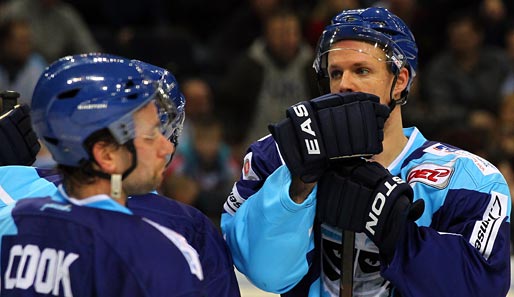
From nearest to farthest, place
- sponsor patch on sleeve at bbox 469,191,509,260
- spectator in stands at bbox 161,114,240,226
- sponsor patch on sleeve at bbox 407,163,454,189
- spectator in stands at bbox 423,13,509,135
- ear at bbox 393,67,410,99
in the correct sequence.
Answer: sponsor patch on sleeve at bbox 469,191,509,260, sponsor patch on sleeve at bbox 407,163,454,189, ear at bbox 393,67,410,99, spectator in stands at bbox 161,114,240,226, spectator in stands at bbox 423,13,509,135

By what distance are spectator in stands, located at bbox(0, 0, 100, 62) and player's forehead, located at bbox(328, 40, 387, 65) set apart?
4217 millimetres

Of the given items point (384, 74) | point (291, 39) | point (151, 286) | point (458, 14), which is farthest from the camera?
point (458, 14)

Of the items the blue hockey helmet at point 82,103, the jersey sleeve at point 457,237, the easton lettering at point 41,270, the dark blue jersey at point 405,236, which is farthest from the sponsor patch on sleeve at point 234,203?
the easton lettering at point 41,270

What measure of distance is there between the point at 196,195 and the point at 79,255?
131 inches

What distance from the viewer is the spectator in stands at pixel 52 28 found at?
654 cm

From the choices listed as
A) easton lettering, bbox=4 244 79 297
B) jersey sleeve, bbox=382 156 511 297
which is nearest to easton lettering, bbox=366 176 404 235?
Result: jersey sleeve, bbox=382 156 511 297

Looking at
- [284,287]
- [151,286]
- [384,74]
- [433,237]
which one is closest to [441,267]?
[433,237]

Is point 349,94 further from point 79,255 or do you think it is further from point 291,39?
point 291,39

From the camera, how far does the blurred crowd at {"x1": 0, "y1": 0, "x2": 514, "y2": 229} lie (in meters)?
5.86

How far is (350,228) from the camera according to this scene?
7.54 ft

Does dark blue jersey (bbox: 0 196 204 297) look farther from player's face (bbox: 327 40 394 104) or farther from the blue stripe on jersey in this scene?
player's face (bbox: 327 40 394 104)

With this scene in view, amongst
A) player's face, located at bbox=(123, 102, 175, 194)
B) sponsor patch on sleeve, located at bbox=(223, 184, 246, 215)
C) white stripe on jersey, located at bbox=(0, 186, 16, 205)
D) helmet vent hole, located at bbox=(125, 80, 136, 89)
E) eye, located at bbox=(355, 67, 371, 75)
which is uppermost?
helmet vent hole, located at bbox=(125, 80, 136, 89)

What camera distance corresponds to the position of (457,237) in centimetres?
235

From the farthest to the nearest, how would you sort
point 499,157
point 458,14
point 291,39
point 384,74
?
point 458,14 < point 291,39 < point 499,157 < point 384,74
